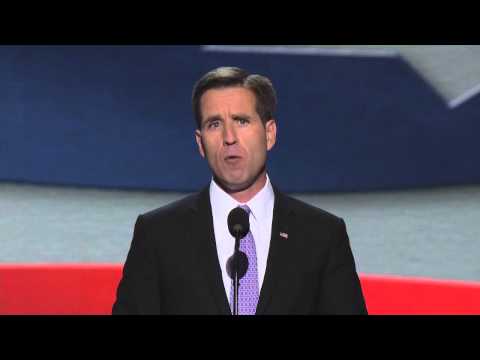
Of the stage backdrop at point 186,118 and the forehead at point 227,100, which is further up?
the stage backdrop at point 186,118

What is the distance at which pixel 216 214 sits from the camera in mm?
1557

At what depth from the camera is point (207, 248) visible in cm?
151

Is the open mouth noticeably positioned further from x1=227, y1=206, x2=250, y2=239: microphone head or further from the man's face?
x1=227, y1=206, x2=250, y2=239: microphone head

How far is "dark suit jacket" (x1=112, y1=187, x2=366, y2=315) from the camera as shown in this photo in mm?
1470

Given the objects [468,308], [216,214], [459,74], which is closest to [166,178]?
[459,74]

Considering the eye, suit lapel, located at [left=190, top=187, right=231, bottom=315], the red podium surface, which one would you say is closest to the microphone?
suit lapel, located at [left=190, top=187, right=231, bottom=315]

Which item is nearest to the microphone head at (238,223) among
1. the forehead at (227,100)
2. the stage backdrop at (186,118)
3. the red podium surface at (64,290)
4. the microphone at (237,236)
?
the microphone at (237,236)

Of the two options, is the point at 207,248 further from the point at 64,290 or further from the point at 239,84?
the point at 64,290

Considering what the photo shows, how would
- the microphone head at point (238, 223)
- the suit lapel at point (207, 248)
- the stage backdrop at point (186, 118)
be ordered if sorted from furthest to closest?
the stage backdrop at point (186, 118)
the suit lapel at point (207, 248)
the microphone head at point (238, 223)

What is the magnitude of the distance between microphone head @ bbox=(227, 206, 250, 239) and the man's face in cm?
15

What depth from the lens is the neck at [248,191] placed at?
1.53 metres

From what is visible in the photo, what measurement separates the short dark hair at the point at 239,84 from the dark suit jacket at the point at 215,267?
16cm

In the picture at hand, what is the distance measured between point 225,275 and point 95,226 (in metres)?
4.58

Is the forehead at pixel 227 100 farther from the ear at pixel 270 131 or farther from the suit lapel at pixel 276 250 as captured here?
the suit lapel at pixel 276 250
